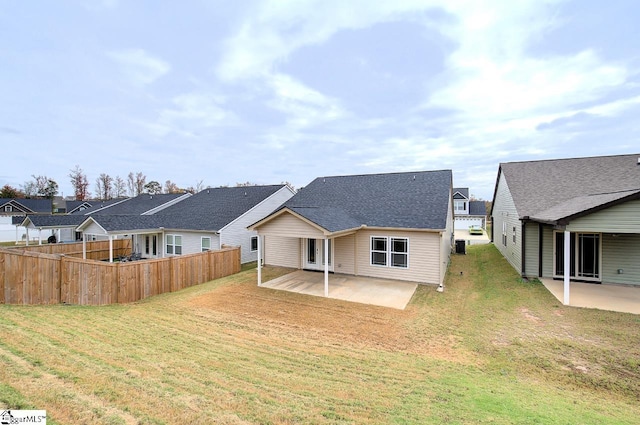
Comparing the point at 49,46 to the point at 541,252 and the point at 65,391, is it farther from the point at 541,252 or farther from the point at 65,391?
the point at 541,252

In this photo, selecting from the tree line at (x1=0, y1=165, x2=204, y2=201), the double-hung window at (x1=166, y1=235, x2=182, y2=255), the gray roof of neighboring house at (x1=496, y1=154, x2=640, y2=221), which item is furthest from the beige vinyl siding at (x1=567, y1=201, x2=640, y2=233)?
the tree line at (x1=0, y1=165, x2=204, y2=201)

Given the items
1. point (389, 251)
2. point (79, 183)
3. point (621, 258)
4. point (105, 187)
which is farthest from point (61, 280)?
point (105, 187)

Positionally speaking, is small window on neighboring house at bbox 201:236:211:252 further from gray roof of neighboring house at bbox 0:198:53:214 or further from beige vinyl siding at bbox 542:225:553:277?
gray roof of neighboring house at bbox 0:198:53:214

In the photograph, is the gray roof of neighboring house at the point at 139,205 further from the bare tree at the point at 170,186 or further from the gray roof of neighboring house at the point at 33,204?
the bare tree at the point at 170,186

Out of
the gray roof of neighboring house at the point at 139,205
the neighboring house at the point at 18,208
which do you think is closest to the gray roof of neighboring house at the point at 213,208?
the gray roof of neighboring house at the point at 139,205

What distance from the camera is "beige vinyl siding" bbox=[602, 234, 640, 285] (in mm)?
11469

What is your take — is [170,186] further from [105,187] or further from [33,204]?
[33,204]

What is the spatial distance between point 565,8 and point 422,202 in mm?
11130

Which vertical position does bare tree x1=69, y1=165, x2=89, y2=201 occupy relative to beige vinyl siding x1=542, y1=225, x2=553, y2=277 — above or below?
above

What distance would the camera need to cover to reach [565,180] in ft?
49.4

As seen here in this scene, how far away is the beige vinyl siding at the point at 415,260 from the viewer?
12.5m

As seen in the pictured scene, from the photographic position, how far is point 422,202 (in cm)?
1427

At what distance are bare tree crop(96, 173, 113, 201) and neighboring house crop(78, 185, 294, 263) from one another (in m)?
67.1

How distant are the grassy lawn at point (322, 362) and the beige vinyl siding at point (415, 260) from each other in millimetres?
2246
